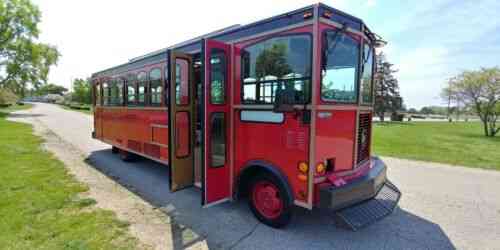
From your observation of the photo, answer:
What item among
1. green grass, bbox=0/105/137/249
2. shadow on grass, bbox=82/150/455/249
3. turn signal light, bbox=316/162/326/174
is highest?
turn signal light, bbox=316/162/326/174

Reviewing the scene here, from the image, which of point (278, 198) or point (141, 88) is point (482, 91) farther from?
point (141, 88)

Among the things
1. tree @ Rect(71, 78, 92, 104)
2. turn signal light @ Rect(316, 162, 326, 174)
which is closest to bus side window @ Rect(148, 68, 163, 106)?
turn signal light @ Rect(316, 162, 326, 174)

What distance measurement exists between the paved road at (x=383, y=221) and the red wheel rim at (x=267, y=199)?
0.20m

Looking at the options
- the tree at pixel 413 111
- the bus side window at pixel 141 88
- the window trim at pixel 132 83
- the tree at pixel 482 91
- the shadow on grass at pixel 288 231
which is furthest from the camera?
the tree at pixel 413 111

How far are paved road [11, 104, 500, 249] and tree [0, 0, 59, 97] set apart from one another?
116 ft

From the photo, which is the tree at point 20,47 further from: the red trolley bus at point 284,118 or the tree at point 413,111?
the tree at point 413,111

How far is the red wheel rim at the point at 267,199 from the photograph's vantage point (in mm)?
3364

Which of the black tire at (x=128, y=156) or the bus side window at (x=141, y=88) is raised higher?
the bus side window at (x=141, y=88)

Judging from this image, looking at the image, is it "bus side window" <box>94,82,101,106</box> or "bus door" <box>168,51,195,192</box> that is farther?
"bus side window" <box>94,82,101,106</box>

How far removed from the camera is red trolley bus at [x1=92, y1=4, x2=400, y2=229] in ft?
9.46

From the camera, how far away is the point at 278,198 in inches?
132

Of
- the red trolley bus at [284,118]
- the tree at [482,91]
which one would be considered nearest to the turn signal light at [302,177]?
the red trolley bus at [284,118]

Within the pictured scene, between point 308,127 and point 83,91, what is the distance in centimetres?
6903

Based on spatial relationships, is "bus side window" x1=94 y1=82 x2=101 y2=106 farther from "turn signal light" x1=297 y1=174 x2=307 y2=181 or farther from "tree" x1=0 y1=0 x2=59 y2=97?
"tree" x1=0 y1=0 x2=59 y2=97
